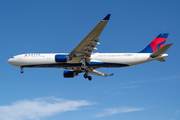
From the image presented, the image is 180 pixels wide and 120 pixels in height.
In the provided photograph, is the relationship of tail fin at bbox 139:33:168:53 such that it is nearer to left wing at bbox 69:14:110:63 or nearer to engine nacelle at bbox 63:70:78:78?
left wing at bbox 69:14:110:63

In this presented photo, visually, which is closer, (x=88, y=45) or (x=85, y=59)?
(x=88, y=45)

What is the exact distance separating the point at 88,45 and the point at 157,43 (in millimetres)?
13118

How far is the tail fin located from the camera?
43.1 meters

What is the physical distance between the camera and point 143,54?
40.7 m

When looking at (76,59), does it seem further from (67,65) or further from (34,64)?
(34,64)

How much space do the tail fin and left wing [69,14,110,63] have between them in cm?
982

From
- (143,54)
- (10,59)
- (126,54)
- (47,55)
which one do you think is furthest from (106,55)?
(10,59)

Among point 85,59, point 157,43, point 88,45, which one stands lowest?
point 85,59

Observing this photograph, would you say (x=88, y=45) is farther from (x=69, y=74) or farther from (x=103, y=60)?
(x=69, y=74)

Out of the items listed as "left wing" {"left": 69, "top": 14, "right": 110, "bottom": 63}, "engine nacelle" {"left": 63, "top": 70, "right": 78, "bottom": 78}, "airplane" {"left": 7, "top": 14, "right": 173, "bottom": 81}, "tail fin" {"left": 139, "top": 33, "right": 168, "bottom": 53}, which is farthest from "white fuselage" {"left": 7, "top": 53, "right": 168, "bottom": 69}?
"engine nacelle" {"left": 63, "top": 70, "right": 78, "bottom": 78}

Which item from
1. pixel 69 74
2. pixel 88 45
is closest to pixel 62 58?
pixel 88 45

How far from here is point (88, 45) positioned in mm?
37250

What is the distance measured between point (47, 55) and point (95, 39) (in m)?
9.91

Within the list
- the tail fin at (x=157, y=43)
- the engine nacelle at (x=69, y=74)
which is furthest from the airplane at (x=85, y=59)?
the engine nacelle at (x=69, y=74)
